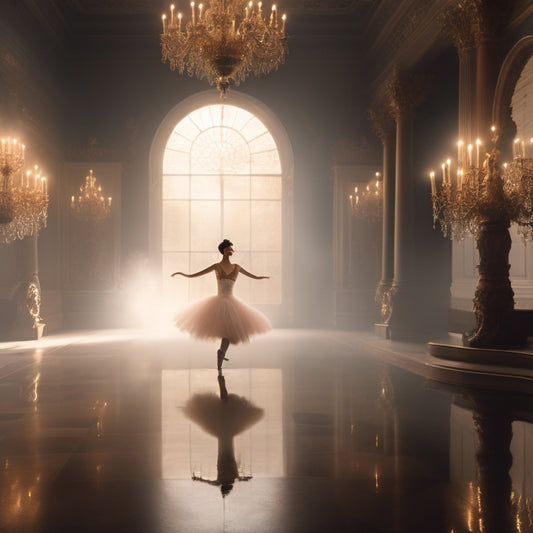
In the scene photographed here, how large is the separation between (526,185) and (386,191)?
6.29 metres

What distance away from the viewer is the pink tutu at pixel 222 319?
8234 millimetres

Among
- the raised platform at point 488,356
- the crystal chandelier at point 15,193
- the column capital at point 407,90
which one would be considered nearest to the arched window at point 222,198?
the column capital at point 407,90

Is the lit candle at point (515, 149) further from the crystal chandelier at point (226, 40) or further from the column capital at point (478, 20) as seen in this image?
the crystal chandelier at point (226, 40)

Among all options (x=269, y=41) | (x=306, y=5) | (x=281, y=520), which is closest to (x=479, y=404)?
(x=281, y=520)

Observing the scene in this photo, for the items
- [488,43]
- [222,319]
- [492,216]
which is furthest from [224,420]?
[488,43]

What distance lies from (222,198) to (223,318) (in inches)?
322

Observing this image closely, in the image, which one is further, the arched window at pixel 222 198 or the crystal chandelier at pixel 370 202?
the arched window at pixel 222 198

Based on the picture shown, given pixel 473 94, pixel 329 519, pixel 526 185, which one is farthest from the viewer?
pixel 473 94

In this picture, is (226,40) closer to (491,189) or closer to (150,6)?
(491,189)

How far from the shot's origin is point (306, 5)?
14.4m

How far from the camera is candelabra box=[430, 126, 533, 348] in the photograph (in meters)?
7.47

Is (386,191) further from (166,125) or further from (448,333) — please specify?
(166,125)

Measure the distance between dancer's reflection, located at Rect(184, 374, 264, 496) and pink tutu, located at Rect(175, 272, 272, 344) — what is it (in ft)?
4.31

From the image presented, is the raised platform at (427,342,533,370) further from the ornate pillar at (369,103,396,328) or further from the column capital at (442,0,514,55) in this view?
the ornate pillar at (369,103,396,328)
